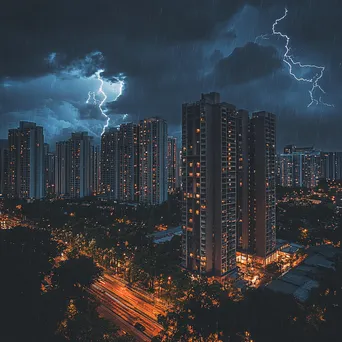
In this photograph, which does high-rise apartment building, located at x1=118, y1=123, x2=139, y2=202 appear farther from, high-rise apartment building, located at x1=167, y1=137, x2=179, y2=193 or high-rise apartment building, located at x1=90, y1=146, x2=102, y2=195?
high-rise apartment building, located at x1=90, y1=146, x2=102, y2=195

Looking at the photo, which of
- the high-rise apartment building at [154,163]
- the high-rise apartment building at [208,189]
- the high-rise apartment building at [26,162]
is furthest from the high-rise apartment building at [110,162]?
the high-rise apartment building at [208,189]

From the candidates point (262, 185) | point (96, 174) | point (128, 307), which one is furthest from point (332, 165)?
point (128, 307)

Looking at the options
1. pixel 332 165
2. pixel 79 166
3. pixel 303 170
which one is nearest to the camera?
pixel 79 166

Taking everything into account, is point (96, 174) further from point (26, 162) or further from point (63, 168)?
point (26, 162)

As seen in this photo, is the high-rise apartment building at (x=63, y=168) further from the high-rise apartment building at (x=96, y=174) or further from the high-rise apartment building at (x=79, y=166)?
the high-rise apartment building at (x=96, y=174)

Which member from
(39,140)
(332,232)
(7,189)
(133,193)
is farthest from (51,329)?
(7,189)
